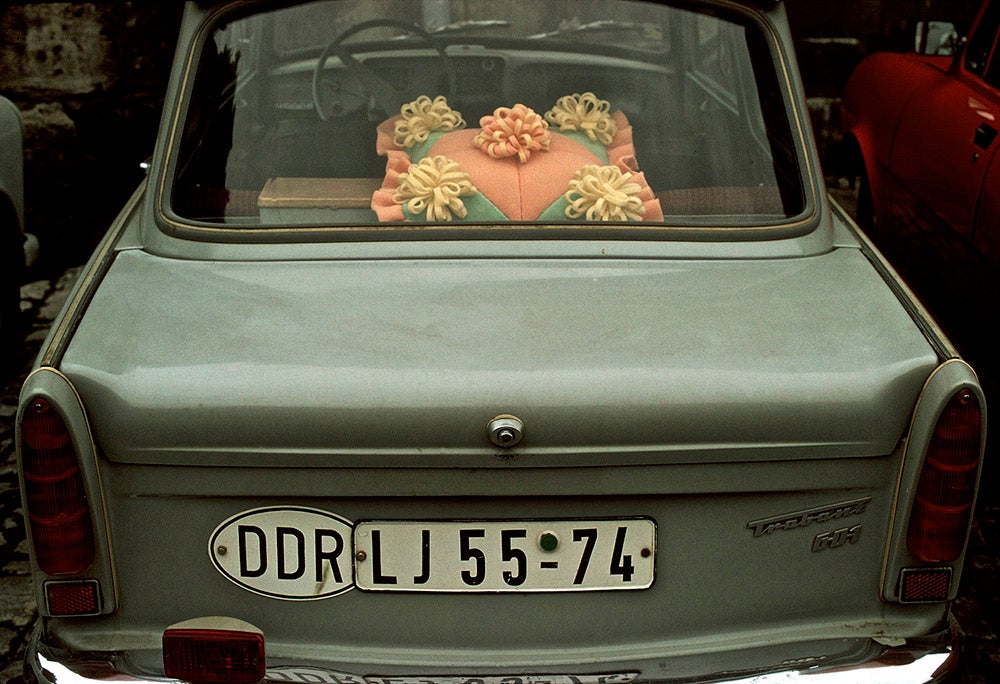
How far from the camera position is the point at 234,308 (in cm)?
246

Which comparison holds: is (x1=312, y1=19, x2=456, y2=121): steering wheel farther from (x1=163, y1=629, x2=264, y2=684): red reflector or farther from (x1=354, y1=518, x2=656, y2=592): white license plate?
(x1=163, y1=629, x2=264, y2=684): red reflector

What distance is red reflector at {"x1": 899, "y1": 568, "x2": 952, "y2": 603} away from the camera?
235 centimetres

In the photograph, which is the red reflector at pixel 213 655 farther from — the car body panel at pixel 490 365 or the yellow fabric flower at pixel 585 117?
the yellow fabric flower at pixel 585 117

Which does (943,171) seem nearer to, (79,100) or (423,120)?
(423,120)

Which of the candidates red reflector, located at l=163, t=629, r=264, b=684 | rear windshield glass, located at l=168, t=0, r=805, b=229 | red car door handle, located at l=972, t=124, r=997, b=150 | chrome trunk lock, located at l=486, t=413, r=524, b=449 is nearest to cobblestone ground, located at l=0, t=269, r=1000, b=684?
red car door handle, located at l=972, t=124, r=997, b=150

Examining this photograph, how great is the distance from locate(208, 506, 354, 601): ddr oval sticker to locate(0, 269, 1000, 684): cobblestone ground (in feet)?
4.79

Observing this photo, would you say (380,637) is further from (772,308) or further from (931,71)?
(931,71)

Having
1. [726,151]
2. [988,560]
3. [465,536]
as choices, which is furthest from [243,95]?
[988,560]

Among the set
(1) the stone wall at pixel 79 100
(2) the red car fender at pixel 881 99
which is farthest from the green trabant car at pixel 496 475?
(1) the stone wall at pixel 79 100

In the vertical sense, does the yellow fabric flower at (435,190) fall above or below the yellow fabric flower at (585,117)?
below

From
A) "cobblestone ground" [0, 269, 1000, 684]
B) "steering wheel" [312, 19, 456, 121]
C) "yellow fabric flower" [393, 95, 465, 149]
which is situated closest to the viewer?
"yellow fabric flower" [393, 95, 465, 149]

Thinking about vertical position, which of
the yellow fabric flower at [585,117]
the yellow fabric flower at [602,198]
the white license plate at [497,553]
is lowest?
the white license plate at [497,553]

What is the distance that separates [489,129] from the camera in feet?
9.78

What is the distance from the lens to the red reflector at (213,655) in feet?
7.24
